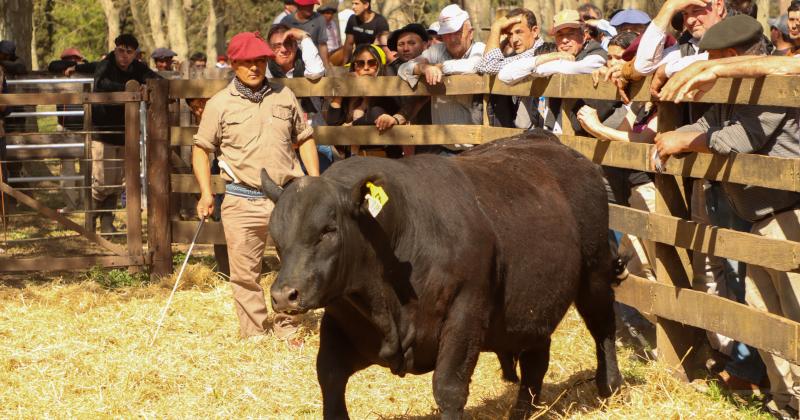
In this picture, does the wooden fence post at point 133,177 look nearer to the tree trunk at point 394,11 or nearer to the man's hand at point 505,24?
the man's hand at point 505,24

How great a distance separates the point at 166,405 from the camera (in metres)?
6.82

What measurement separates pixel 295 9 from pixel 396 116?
495 cm

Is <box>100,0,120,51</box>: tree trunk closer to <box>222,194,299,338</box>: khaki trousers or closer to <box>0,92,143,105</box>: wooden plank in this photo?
<box>0,92,143,105</box>: wooden plank

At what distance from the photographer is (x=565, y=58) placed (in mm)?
8344

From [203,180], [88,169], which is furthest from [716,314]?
[88,169]

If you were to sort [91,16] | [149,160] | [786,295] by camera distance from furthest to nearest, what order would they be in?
[91,16] → [149,160] → [786,295]

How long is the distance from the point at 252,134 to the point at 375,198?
3.20 metres

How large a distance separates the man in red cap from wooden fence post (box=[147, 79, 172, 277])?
7.90 ft

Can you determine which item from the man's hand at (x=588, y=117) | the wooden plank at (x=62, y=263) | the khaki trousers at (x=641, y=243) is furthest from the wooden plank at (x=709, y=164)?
the wooden plank at (x=62, y=263)

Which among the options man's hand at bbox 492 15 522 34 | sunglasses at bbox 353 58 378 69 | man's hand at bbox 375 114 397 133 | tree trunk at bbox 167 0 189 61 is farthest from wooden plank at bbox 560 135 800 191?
tree trunk at bbox 167 0 189 61

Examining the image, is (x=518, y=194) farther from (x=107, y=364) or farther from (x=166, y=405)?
(x=107, y=364)

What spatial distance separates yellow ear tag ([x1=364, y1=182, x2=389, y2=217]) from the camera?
493 cm

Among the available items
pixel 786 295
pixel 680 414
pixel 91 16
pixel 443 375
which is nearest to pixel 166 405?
pixel 443 375

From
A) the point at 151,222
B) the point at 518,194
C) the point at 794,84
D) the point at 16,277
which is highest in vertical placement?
the point at 794,84
